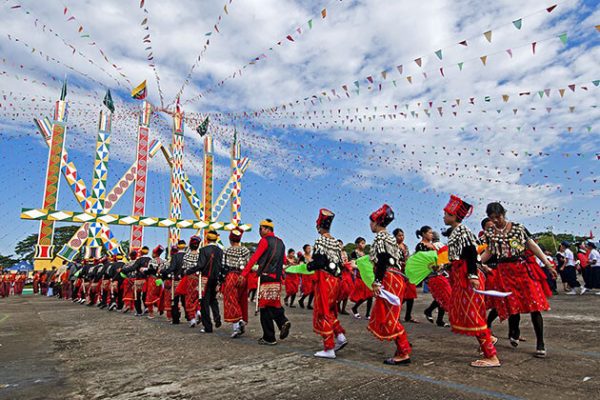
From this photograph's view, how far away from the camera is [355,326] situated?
22.9 ft

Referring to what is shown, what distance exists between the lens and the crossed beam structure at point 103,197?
60.5 feet

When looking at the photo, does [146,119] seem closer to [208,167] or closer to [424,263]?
[208,167]

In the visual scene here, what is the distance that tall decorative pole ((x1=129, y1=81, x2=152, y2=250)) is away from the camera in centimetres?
2097

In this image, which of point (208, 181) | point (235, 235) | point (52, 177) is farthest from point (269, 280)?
point (208, 181)

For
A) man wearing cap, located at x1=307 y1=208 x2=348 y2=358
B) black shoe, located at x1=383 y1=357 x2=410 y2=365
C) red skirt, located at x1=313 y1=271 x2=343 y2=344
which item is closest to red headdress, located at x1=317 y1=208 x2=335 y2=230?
man wearing cap, located at x1=307 y1=208 x2=348 y2=358

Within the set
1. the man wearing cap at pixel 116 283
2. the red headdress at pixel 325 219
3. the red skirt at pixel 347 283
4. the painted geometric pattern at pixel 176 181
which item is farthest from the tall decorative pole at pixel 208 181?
the red headdress at pixel 325 219

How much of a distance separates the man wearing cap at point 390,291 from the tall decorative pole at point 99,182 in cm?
1837

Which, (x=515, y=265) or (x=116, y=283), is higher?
(x=515, y=265)

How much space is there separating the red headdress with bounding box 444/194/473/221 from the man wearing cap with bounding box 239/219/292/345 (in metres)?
2.55

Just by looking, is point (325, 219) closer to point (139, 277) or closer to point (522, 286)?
point (522, 286)

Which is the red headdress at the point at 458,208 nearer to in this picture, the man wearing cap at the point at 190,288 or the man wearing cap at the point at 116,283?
the man wearing cap at the point at 190,288

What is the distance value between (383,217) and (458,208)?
823mm

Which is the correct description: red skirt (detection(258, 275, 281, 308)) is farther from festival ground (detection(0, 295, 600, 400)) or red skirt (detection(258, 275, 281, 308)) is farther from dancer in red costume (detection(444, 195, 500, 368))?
dancer in red costume (detection(444, 195, 500, 368))

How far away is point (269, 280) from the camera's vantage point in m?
5.50
